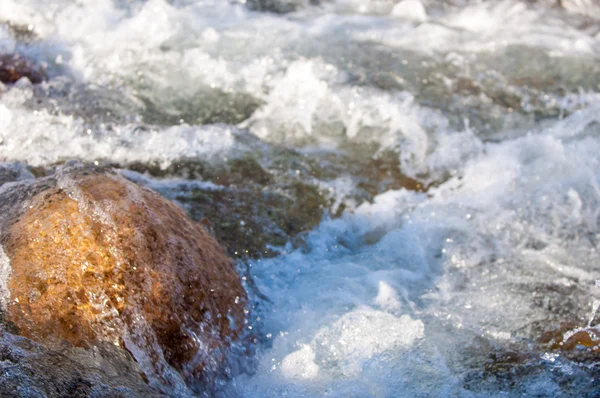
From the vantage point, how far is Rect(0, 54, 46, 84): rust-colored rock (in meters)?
4.57

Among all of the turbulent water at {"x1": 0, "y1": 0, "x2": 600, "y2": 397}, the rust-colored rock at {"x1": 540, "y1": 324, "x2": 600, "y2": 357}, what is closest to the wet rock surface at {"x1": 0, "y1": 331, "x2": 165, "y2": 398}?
the turbulent water at {"x1": 0, "y1": 0, "x2": 600, "y2": 397}

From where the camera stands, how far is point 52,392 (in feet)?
6.24

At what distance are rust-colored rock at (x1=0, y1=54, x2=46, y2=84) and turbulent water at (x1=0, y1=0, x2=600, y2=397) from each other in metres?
0.15

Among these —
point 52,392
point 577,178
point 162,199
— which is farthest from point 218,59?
point 52,392

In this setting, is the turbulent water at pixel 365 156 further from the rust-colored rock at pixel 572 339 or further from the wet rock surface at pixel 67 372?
the wet rock surface at pixel 67 372

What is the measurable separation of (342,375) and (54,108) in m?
2.84

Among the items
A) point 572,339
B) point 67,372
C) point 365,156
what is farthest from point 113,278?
point 365,156

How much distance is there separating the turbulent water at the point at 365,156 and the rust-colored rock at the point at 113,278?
0.33m

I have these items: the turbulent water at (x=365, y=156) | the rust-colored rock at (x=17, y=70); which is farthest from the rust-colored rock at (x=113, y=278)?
the rust-colored rock at (x=17, y=70)

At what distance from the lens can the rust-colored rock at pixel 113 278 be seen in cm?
234

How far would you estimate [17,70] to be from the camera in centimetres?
464

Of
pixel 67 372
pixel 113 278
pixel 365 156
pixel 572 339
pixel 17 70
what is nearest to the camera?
pixel 67 372

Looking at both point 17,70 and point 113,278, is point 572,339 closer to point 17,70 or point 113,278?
point 113,278

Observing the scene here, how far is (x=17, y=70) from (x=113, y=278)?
117 inches
